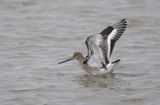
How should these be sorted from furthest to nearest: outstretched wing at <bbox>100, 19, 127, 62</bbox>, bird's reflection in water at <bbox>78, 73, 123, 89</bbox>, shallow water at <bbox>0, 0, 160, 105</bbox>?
outstretched wing at <bbox>100, 19, 127, 62</bbox>
bird's reflection in water at <bbox>78, 73, 123, 89</bbox>
shallow water at <bbox>0, 0, 160, 105</bbox>

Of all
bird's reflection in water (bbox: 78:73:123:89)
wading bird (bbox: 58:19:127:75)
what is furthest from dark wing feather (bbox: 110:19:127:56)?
bird's reflection in water (bbox: 78:73:123:89)

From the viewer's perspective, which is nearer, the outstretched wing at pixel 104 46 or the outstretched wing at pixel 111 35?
the outstretched wing at pixel 104 46

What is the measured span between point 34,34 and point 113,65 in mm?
2996

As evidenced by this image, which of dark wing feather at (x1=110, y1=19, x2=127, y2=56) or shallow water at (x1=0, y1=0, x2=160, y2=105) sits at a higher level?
dark wing feather at (x1=110, y1=19, x2=127, y2=56)

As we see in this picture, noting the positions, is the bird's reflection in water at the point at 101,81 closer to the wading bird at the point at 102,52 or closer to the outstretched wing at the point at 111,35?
the wading bird at the point at 102,52

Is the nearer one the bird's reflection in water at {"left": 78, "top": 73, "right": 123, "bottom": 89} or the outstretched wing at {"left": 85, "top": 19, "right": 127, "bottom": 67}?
the bird's reflection in water at {"left": 78, "top": 73, "right": 123, "bottom": 89}

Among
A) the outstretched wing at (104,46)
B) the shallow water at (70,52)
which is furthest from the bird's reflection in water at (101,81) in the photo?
the outstretched wing at (104,46)

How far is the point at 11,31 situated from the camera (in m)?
13.7

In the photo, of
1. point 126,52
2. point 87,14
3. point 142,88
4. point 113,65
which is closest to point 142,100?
point 142,88

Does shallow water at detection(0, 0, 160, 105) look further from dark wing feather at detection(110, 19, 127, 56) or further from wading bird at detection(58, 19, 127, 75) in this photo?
dark wing feather at detection(110, 19, 127, 56)

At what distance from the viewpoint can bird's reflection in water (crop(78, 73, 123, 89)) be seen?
1049 centimetres

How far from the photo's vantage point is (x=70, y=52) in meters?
12.4

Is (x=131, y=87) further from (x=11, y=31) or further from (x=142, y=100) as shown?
(x=11, y=31)

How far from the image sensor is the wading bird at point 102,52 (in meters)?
11.0
